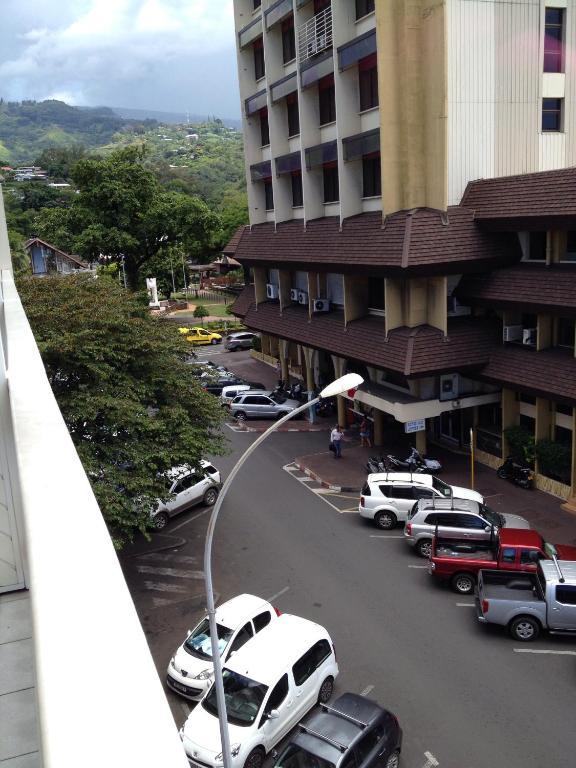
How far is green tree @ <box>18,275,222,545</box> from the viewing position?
1694 centimetres

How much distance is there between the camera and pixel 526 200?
22234mm

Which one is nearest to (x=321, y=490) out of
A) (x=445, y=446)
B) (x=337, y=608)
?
(x=445, y=446)

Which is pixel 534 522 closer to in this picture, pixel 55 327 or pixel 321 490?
pixel 321 490

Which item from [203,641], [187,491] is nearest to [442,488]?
[187,491]

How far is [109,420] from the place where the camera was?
17.5 m

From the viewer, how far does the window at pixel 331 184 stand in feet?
99.8

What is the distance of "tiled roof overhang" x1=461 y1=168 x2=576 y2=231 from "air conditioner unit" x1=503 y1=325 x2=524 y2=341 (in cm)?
313

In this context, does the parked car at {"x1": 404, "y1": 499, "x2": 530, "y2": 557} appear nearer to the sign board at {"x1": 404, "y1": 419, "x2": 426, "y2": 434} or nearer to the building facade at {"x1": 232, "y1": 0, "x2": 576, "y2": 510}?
the building facade at {"x1": 232, "y1": 0, "x2": 576, "y2": 510}

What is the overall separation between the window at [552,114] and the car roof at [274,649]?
2037 centimetres

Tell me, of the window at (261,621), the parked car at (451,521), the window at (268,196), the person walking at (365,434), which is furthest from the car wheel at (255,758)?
the window at (268,196)

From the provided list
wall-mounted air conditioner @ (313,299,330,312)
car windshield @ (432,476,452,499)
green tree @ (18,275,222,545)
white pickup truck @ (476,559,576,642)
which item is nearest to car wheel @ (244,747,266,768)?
green tree @ (18,275,222,545)

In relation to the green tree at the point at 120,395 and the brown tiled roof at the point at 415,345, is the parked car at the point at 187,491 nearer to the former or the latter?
the green tree at the point at 120,395

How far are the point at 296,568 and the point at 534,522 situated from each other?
22.5 feet

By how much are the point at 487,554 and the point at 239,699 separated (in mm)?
7582
